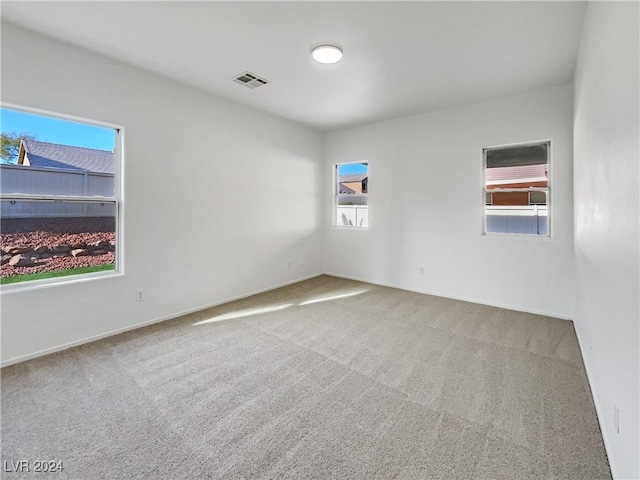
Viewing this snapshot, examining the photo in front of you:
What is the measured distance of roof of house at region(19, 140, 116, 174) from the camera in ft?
8.33

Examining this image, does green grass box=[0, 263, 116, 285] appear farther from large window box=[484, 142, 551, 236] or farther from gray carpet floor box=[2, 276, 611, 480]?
large window box=[484, 142, 551, 236]

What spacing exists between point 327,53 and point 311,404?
9.72 ft

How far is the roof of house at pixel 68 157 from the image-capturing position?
100.0 inches

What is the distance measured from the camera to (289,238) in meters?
5.04

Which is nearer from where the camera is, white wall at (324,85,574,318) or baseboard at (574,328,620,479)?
baseboard at (574,328,620,479)

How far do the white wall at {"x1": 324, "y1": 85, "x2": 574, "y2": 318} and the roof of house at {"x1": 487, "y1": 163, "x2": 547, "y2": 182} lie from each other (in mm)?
178

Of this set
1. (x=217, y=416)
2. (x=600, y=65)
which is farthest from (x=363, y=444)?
(x=600, y=65)

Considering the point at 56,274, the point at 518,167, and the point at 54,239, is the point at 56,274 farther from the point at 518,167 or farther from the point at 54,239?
the point at 518,167

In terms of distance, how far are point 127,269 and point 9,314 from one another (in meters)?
0.91

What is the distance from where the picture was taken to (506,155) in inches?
154

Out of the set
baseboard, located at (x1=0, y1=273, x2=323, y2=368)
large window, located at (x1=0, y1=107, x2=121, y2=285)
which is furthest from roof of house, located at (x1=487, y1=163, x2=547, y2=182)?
large window, located at (x1=0, y1=107, x2=121, y2=285)

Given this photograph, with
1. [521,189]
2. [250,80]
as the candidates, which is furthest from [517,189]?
[250,80]

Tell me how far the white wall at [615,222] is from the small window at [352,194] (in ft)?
11.2

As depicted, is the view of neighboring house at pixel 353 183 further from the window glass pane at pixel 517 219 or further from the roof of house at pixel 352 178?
the window glass pane at pixel 517 219
